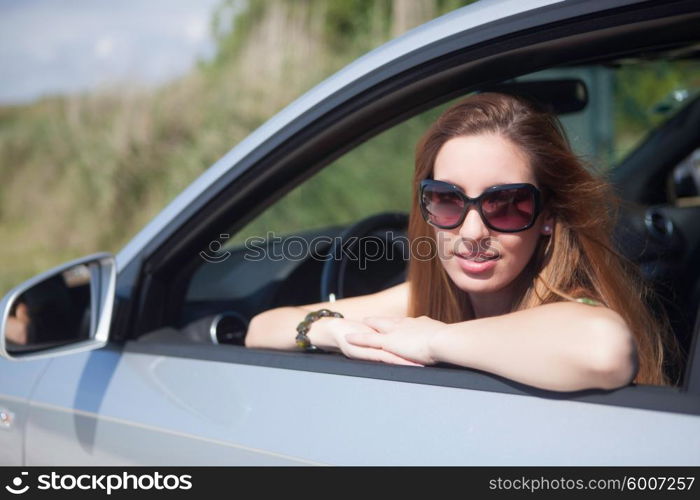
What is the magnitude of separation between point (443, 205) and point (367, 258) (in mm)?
819

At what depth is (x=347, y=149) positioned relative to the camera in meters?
1.69

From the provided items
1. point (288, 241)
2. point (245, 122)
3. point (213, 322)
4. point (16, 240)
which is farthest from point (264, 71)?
point (213, 322)

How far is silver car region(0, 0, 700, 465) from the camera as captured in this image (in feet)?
3.95

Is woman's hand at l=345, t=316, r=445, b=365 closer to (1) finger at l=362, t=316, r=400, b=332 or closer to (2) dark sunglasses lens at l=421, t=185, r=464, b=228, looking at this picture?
(1) finger at l=362, t=316, r=400, b=332

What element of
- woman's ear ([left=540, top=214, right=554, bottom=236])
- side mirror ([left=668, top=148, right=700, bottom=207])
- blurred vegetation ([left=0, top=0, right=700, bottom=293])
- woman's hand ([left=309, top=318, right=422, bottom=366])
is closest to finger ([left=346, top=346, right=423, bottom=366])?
woman's hand ([left=309, top=318, right=422, bottom=366])

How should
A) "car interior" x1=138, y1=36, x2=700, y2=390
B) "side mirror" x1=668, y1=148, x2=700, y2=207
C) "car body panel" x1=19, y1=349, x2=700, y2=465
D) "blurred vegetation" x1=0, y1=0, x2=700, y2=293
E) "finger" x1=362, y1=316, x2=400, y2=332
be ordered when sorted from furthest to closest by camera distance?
"blurred vegetation" x1=0, y1=0, x2=700, y2=293 < "side mirror" x1=668, y1=148, x2=700, y2=207 < "car interior" x1=138, y1=36, x2=700, y2=390 < "finger" x1=362, y1=316, x2=400, y2=332 < "car body panel" x1=19, y1=349, x2=700, y2=465

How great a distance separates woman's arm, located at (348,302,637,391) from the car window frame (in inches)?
1.2

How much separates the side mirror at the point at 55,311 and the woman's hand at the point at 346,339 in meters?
0.49

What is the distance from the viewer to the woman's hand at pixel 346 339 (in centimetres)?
147

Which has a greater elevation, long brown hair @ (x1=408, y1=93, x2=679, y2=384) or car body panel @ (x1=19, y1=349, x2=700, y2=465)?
long brown hair @ (x1=408, y1=93, x2=679, y2=384)

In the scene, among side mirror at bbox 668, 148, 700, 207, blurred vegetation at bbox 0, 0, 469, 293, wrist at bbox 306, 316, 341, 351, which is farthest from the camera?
blurred vegetation at bbox 0, 0, 469, 293

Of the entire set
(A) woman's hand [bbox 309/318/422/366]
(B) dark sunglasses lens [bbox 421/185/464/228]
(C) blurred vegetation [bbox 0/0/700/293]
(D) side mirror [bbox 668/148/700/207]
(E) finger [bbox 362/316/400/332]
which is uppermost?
(C) blurred vegetation [bbox 0/0/700/293]

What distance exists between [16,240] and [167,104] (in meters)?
2.60

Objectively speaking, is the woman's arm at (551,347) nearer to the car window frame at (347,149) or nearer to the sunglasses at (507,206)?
the car window frame at (347,149)
